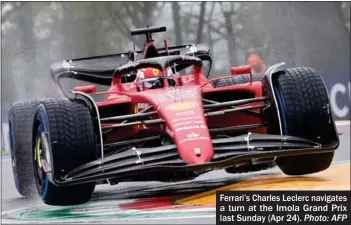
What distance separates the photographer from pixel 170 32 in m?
10.9

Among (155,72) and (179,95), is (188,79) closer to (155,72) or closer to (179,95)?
(155,72)

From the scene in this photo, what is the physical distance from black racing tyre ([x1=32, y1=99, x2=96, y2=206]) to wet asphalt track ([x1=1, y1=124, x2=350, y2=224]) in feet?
0.29

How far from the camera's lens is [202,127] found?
5.34 m

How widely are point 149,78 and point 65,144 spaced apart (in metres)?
1.27

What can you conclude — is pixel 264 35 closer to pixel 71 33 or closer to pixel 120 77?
pixel 71 33

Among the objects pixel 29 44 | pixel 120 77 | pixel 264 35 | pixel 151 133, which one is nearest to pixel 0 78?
pixel 29 44

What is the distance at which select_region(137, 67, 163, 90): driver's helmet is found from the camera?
20.8 feet

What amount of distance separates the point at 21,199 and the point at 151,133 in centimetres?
105

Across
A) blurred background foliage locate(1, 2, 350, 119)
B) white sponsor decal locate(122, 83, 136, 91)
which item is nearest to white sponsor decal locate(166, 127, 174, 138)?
white sponsor decal locate(122, 83, 136, 91)

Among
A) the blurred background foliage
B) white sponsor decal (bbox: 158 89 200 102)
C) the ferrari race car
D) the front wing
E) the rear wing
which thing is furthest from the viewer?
the blurred background foliage
